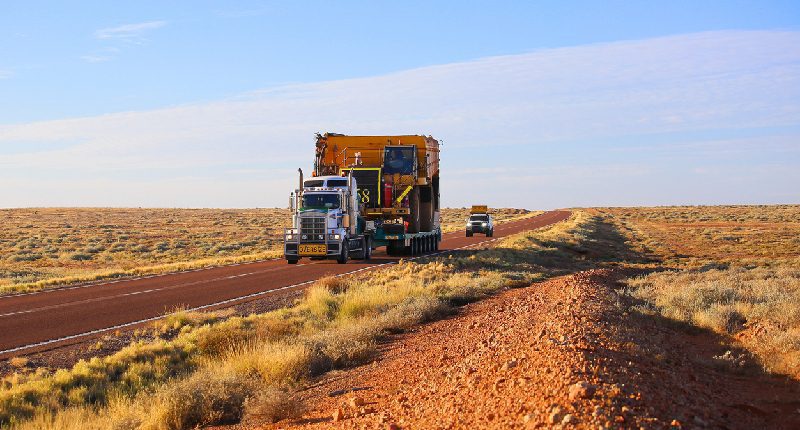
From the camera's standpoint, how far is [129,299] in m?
22.1

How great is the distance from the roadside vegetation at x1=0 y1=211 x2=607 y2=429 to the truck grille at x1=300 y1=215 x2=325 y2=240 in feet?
30.9

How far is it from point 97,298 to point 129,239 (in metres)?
46.8

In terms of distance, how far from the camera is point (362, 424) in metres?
7.96

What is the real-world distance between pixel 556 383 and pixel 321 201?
24.6 m

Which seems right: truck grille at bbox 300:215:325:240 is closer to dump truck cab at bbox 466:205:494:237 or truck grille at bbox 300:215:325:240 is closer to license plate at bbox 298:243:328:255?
license plate at bbox 298:243:328:255

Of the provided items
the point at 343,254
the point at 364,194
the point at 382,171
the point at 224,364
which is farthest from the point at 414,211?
the point at 224,364

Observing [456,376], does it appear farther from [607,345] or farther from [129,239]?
[129,239]

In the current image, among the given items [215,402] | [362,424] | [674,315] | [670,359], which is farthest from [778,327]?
[215,402]

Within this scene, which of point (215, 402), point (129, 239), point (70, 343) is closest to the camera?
point (215, 402)

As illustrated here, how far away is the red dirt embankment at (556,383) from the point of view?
22.7ft

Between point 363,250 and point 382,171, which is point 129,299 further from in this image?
point 382,171

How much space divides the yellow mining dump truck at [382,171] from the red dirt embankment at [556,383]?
2067 centimetres

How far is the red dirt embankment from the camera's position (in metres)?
6.93

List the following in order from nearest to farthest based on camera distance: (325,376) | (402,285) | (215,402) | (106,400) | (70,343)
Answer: (215,402), (106,400), (325,376), (70,343), (402,285)
